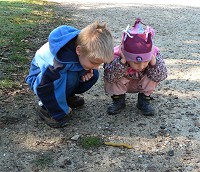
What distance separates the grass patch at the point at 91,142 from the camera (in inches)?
113

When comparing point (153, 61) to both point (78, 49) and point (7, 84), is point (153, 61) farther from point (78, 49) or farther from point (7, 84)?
point (7, 84)

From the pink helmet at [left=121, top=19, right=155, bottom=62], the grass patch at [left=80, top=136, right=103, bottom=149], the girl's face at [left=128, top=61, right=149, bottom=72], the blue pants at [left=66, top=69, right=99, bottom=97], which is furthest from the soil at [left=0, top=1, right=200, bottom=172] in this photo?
the pink helmet at [left=121, top=19, right=155, bottom=62]

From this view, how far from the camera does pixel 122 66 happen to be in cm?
318

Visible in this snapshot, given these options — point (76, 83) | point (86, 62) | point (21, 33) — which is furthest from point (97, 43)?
point (21, 33)

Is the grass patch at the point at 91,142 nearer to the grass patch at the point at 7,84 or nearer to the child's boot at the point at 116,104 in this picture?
the child's boot at the point at 116,104

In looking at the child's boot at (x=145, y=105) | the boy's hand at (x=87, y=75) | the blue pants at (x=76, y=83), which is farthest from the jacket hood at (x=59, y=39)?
the child's boot at (x=145, y=105)

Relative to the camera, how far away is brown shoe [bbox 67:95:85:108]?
11.3ft

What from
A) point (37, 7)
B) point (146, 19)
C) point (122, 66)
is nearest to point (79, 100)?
point (122, 66)

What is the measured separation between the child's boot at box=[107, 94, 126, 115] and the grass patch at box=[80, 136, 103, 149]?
46 centimetres

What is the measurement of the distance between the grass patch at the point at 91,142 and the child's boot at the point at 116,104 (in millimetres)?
457

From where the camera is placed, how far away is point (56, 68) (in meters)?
2.94

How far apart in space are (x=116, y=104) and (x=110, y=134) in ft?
1.39

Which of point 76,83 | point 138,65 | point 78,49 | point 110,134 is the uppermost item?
point 78,49

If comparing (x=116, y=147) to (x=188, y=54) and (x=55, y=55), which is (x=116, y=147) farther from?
(x=188, y=54)
